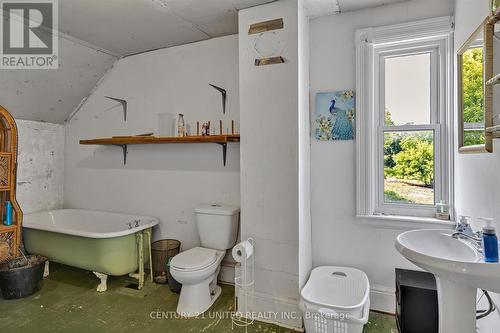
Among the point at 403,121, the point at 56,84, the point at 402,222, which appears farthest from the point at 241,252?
the point at 56,84

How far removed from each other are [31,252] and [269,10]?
130 inches

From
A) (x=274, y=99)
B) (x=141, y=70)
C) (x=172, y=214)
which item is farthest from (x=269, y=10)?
(x=172, y=214)

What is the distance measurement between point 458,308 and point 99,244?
256 centimetres

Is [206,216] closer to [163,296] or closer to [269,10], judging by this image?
[163,296]

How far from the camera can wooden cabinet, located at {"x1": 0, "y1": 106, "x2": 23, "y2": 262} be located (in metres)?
2.65

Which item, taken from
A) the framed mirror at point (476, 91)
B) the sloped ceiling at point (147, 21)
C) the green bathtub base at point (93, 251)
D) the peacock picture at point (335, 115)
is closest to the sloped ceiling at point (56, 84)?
the sloped ceiling at point (147, 21)

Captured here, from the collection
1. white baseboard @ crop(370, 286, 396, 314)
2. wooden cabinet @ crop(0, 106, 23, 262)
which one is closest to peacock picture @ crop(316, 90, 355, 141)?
white baseboard @ crop(370, 286, 396, 314)

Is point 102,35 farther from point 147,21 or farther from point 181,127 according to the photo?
point 181,127

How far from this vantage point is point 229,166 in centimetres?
264

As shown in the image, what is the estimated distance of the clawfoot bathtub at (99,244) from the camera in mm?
2422

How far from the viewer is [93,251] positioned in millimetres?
2434

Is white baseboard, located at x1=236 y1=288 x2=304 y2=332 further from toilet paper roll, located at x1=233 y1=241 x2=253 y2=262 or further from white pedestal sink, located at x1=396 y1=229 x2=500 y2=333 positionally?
white pedestal sink, located at x1=396 y1=229 x2=500 y2=333

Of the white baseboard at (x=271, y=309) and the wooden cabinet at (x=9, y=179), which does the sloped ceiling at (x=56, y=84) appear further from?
the white baseboard at (x=271, y=309)

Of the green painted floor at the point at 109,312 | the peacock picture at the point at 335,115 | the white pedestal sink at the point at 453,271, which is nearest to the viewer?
the white pedestal sink at the point at 453,271
